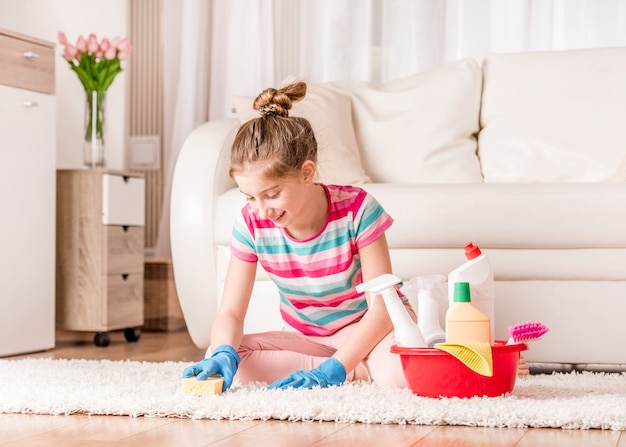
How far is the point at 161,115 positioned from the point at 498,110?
172 cm

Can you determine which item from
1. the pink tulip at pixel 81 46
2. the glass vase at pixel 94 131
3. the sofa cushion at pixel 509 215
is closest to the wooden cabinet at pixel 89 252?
the glass vase at pixel 94 131

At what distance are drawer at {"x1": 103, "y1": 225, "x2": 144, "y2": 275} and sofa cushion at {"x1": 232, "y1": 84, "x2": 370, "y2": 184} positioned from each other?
2.12 ft

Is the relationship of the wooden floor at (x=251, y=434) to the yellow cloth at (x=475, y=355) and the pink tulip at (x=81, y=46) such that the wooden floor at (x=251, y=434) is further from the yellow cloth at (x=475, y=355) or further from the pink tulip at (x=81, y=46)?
the pink tulip at (x=81, y=46)

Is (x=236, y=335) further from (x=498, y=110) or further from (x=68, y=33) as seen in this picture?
(x=68, y=33)

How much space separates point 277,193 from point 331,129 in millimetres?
1092

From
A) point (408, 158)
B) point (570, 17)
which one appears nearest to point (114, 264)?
point (408, 158)

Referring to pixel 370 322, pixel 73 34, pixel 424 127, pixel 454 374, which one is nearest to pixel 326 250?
pixel 370 322

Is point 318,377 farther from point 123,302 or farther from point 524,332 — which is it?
point 123,302

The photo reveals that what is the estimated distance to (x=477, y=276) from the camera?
5.94 ft

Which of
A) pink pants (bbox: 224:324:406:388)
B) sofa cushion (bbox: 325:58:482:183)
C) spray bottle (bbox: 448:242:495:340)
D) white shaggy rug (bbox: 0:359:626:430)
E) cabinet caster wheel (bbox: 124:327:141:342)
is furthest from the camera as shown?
cabinet caster wheel (bbox: 124:327:141:342)

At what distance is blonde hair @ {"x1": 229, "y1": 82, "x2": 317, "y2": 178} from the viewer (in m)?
1.61

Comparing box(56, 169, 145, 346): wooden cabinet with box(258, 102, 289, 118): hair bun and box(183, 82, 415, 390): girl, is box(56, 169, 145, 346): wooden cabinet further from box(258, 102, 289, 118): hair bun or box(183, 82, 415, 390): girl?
box(258, 102, 289, 118): hair bun

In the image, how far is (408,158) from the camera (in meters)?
2.75

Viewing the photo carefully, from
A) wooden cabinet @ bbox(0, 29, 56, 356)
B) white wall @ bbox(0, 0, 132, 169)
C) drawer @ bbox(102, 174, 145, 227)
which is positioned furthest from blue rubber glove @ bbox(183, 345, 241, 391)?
white wall @ bbox(0, 0, 132, 169)
